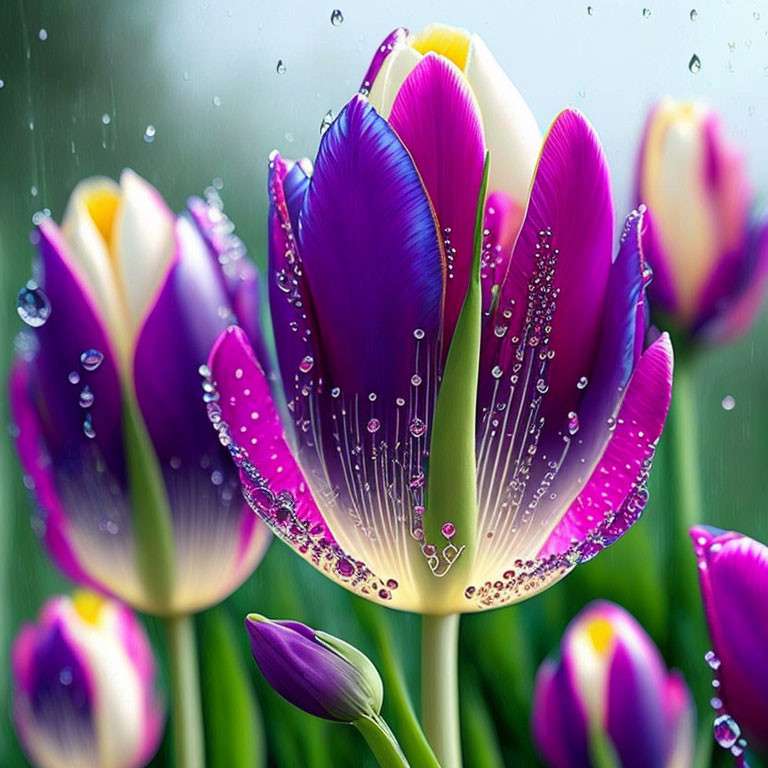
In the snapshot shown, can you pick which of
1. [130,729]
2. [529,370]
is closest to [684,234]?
[529,370]

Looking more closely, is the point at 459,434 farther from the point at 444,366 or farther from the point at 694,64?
the point at 694,64

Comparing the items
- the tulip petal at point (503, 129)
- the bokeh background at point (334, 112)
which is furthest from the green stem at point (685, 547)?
the tulip petal at point (503, 129)

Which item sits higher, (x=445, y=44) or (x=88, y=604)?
(x=445, y=44)

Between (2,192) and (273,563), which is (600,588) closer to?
(273,563)

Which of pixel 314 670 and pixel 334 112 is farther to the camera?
pixel 334 112

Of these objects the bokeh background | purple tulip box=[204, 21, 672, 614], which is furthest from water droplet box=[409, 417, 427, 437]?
the bokeh background

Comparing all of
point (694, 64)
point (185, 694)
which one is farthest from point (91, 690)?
point (694, 64)
